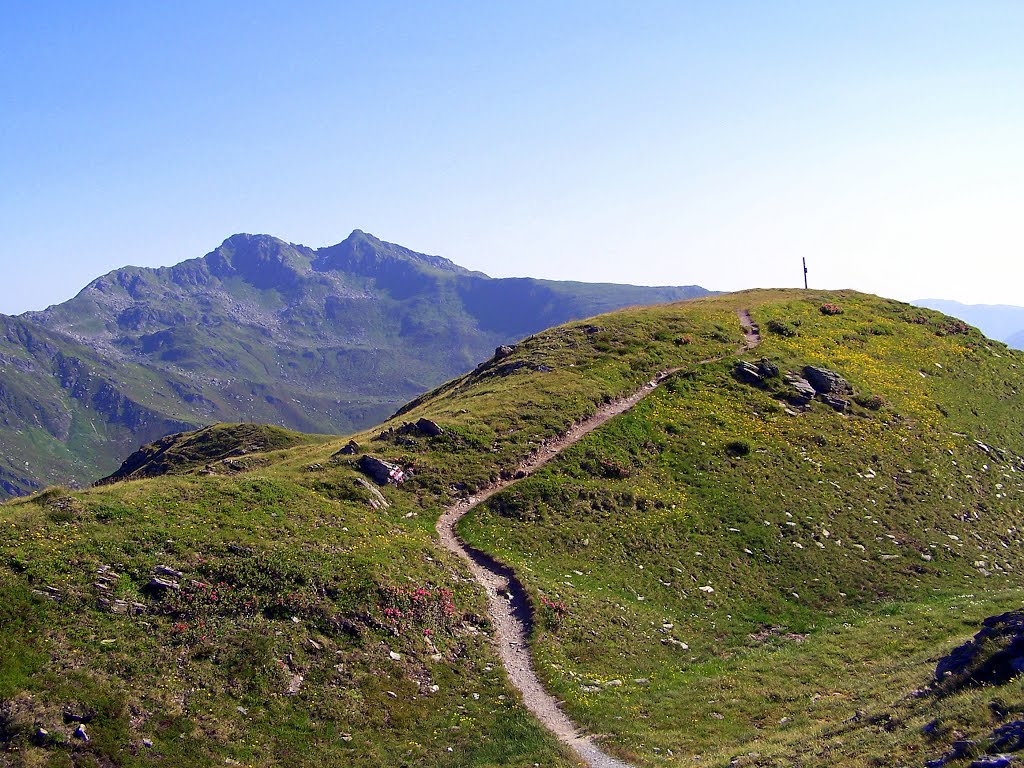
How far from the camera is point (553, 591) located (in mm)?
36781

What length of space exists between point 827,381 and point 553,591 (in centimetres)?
4125

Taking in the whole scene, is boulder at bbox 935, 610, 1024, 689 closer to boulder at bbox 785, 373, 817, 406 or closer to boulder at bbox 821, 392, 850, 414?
boulder at bbox 785, 373, 817, 406

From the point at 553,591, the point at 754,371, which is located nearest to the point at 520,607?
the point at 553,591

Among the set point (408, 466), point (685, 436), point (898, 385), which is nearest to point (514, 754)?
point (408, 466)

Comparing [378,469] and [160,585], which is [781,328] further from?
[160,585]

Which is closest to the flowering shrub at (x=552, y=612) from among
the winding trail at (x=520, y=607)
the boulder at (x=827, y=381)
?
the winding trail at (x=520, y=607)

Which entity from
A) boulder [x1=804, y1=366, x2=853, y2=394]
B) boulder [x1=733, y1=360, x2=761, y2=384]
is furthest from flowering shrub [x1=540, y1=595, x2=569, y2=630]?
boulder [x1=804, y1=366, x2=853, y2=394]

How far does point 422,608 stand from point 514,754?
8967mm

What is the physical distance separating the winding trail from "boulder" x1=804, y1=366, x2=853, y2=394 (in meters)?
19.6

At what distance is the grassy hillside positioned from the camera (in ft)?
79.7

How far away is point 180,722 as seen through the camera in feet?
Result: 78.5

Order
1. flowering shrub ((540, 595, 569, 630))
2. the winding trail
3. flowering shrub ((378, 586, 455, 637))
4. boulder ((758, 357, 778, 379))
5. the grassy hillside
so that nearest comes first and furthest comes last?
1. the grassy hillside
2. the winding trail
3. flowering shrub ((378, 586, 455, 637))
4. flowering shrub ((540, 595, 569, 630))
5. boulder ((758, 357, 778, 379))

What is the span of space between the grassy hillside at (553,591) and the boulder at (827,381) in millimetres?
3480

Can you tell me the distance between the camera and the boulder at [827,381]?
66.0 meters
